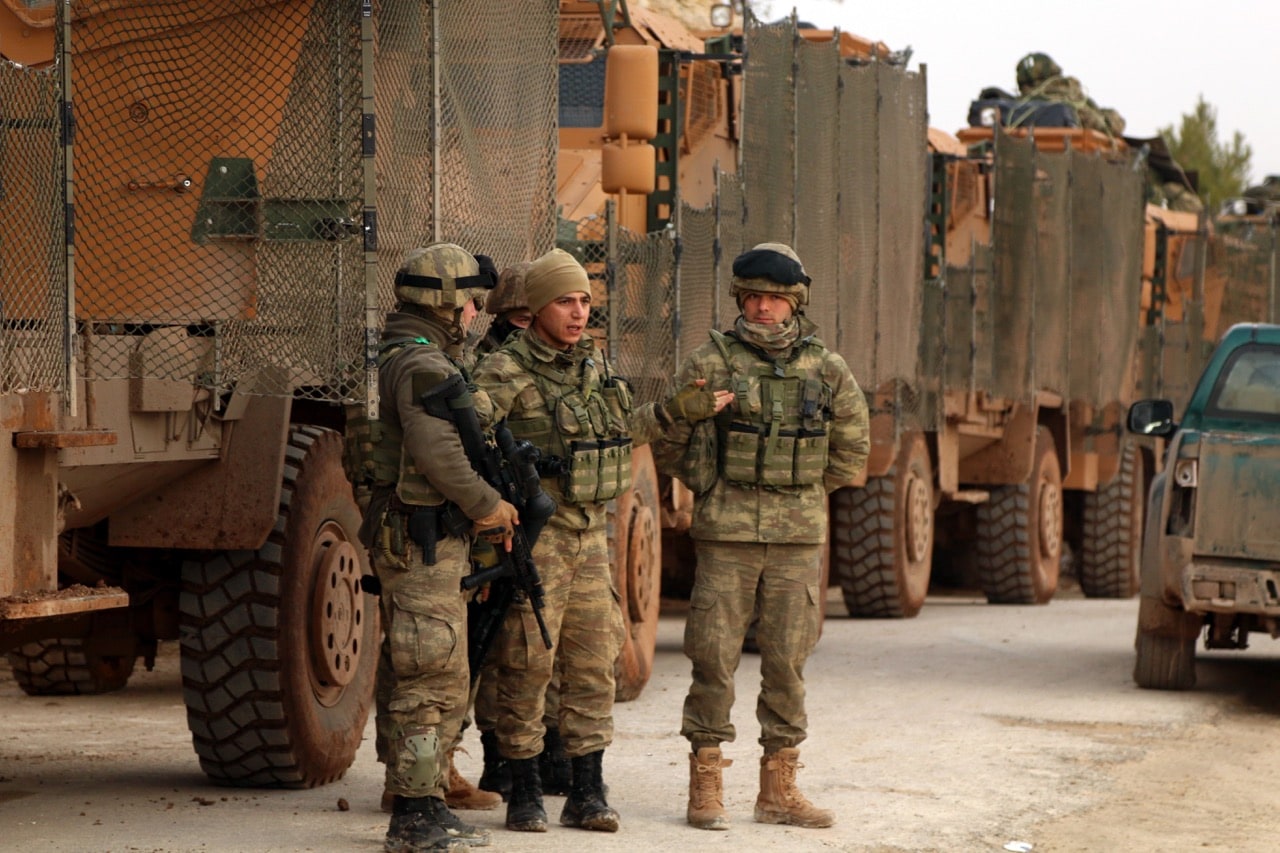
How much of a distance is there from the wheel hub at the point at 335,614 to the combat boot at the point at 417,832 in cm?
131

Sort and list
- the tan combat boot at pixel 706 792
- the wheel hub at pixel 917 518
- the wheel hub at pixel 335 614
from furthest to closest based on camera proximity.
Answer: the wheel hub at pixel 917 518 → the wheel hub at pixel 335 614 → the tan combat boot at pixel 706 792

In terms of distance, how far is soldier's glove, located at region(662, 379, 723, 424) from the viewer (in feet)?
23.4

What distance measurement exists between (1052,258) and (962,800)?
10.1 metres

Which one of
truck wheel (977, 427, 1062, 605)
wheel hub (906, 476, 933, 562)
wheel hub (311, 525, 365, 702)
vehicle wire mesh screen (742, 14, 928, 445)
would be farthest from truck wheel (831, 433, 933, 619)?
wheel hub (311, 525, 365, 702)

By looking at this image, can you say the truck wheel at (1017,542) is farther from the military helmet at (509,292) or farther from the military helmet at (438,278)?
the military helmet at (438,278)

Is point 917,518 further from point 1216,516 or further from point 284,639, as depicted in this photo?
point 284,639

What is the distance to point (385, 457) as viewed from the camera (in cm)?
654

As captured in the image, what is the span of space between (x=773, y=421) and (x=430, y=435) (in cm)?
138

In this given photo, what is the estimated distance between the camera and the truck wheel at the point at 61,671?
33.3 feet

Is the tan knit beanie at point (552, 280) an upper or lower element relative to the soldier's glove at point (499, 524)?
upper

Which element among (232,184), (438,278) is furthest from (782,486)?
(232,184)

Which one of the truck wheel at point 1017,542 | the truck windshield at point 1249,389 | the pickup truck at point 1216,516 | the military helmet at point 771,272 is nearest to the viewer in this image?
the military helmet at point 771,272

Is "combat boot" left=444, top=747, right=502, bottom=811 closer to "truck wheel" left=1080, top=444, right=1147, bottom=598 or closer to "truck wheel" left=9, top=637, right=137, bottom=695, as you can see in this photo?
"truck wheel" left=9, top=637, right=137, bottom=695

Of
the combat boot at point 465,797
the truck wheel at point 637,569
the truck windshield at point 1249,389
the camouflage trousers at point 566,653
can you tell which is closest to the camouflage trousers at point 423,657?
the camouflage trousers at point 566,653
